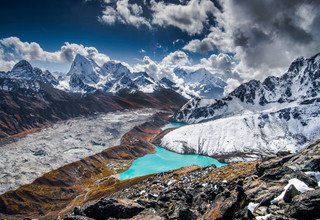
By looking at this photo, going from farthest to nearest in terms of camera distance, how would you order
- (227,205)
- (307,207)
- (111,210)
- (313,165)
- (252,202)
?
(111,210) → (313,165) → (252,202) → (227,205) → (307,207)

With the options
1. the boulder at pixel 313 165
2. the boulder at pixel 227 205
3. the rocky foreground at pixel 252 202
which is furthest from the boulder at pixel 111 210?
the boulder at pixel 313 165

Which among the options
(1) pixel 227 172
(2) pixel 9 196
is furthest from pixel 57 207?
(1) pixel 227 172

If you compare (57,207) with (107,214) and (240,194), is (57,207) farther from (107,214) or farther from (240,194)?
(240,194)

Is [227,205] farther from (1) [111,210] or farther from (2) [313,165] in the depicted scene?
(1) [111,210]

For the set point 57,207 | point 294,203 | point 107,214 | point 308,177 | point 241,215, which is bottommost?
point 57,207

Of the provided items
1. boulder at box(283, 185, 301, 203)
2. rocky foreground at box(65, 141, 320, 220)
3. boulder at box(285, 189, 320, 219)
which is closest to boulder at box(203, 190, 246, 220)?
rocky foreground at box(65, 141, 320, 220)

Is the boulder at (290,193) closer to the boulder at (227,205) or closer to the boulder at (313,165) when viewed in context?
the boulder at (227,205)

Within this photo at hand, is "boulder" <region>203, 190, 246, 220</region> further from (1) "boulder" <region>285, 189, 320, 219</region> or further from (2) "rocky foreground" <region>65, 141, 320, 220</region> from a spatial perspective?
(1) "boulder" <region>285, 189, 320, 219</region>

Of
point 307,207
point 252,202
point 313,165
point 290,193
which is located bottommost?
point 252,202

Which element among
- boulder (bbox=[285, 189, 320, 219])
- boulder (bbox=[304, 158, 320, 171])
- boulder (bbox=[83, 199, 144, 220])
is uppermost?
boulder (bbox=[304, 158, 320, 171])

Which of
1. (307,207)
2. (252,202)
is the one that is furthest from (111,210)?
(307,207)

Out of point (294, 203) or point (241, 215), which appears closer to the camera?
point (294, 203)
